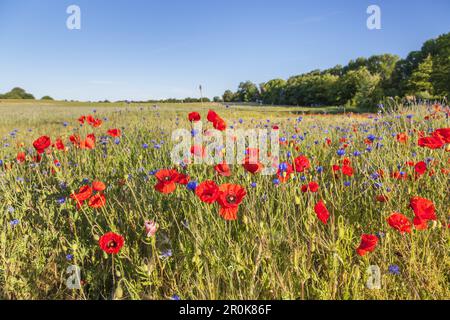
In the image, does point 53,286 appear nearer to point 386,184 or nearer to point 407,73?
point 386,184

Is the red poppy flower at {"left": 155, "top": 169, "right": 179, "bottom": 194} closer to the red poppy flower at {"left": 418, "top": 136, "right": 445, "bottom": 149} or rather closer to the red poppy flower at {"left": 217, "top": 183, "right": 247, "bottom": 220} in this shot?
the red poppy flower at {"left": 217, "top": 183, "right": 247, "bottom": 220}

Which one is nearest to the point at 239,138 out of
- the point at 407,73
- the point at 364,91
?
the point at 364,91

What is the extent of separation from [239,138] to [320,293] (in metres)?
2.46

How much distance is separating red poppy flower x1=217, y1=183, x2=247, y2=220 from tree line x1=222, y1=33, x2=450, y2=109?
20.0 meters

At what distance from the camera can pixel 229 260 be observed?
1.62 metres

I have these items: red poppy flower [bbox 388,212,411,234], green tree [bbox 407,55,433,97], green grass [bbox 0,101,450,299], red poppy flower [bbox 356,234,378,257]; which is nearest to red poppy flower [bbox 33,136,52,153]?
green grass [bbox 0,101,450,299]

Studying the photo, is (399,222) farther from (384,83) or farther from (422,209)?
(384,83)

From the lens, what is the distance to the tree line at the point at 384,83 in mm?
35125

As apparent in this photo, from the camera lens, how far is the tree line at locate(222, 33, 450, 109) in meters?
35.1

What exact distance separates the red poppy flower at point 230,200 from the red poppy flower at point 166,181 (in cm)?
28

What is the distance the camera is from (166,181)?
62.1 inches

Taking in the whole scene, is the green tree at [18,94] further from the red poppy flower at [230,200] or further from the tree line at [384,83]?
the red poppy flower at [230,200]

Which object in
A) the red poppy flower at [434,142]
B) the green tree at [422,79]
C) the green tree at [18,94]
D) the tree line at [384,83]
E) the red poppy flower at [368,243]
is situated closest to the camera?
the red poppy flower at [368,243]

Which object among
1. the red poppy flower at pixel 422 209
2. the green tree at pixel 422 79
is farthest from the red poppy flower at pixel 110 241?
the green tree at pixel 422 79
